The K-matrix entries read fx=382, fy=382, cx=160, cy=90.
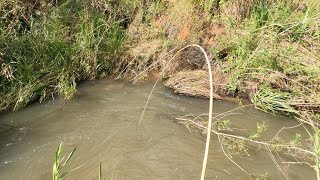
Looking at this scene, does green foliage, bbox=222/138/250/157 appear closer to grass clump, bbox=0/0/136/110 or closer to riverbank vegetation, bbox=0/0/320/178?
riverbank vegetation, bbox=0/0/320/178

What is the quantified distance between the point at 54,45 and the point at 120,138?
1.74 m

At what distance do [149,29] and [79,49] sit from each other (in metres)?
1.31

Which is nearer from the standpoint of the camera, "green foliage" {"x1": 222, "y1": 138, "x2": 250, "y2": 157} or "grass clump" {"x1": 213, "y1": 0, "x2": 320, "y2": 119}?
"green foliage" {"x1": 222, "y1": 138, "x2": 250, "y2": 157}

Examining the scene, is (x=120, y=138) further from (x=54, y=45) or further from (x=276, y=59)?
(x=276, y=59)

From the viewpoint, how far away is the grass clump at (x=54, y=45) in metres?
4.82

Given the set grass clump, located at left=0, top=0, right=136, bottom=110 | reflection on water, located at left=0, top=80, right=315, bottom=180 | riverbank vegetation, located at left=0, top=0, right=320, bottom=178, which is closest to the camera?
reflection on water, located at left=0, top=80, right=315, bottom=180

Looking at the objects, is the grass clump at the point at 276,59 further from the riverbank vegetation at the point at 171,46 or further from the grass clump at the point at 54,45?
the grass clump at the point at 54,45

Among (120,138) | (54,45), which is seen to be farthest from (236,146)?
(54,45)

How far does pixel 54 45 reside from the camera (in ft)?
17.2

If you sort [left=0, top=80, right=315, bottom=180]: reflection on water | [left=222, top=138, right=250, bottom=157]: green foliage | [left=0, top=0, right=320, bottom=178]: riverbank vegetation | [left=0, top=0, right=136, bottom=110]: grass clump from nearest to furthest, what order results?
[left=0, top=80, right=315, bottom=180]: reflection on water < [left=222, top=138, right=250, bottom=157]: green foliage < [left=0, top=0, right=136, bottom=110]: grass clump < [left=0, top=0, right=320, bottom=178]: riverbank vegetation

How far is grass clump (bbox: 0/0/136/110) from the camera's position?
4820mm

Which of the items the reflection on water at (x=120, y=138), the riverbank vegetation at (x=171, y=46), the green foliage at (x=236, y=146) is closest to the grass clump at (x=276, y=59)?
the riverbank vegetation at (x=171, y=46)

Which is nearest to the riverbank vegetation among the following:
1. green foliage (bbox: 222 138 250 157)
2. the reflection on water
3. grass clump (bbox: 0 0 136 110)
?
grass clump (bbox: 0 0 136 110)

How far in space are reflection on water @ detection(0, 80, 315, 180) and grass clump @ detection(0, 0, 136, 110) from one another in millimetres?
248
